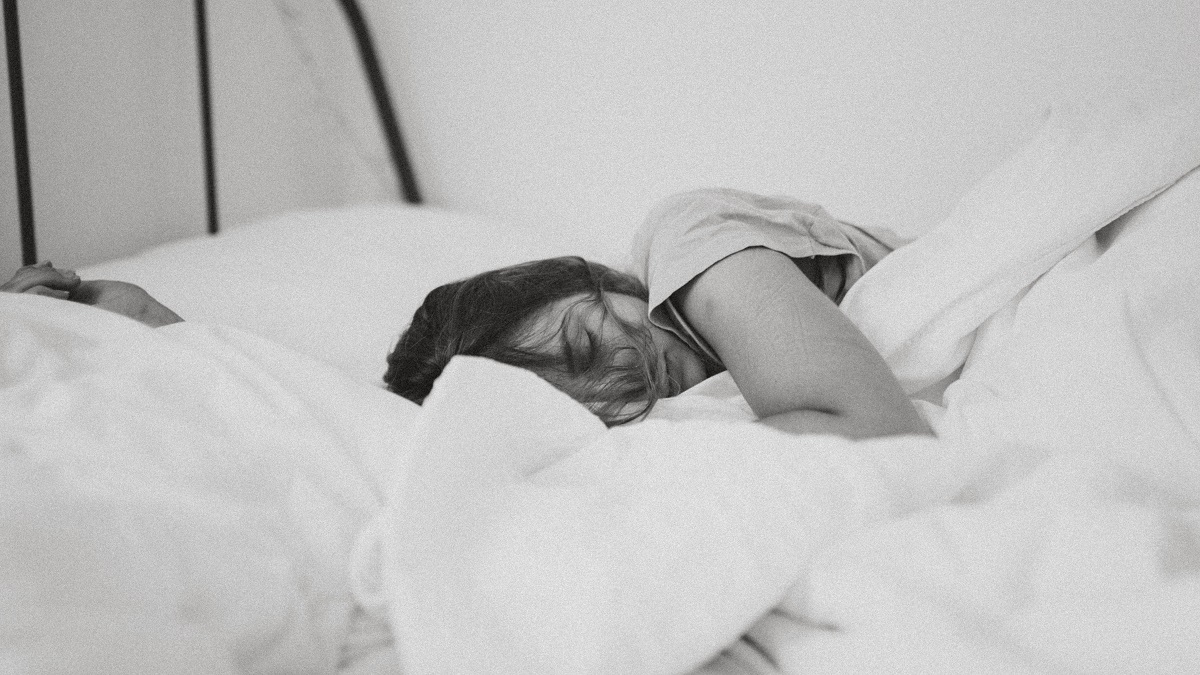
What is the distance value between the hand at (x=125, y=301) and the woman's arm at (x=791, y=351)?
56cm

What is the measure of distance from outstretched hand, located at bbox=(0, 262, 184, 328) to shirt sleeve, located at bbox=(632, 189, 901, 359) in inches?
20.4

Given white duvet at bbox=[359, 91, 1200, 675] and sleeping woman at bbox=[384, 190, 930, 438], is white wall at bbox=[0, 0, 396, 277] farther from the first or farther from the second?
white duvet at bbox=[359, 91, 1200, 675]

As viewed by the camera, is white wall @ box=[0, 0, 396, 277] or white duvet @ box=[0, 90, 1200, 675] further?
white wall @ box=[0, 0, 396, 277]

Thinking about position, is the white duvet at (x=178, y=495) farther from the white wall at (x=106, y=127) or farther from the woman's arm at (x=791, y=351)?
the white wall at (x=106, y=127)

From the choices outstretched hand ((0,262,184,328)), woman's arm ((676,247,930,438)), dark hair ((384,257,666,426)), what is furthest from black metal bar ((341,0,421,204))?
woman's arm ((676,247,930,438))

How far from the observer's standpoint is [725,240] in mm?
821

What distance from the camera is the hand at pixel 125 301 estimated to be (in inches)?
36.5

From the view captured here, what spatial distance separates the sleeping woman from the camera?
68 cm

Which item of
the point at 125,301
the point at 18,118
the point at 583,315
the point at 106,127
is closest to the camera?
the point at 583,315

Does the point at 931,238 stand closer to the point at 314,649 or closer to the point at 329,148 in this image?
the point at 314,649

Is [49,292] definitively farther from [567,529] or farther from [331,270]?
[567,529]

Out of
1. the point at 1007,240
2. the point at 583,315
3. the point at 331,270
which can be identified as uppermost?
the point at 1007,240

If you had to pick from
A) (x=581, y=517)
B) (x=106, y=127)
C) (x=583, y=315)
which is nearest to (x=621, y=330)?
(x=583, y=315)

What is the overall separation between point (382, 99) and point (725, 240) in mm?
1217
